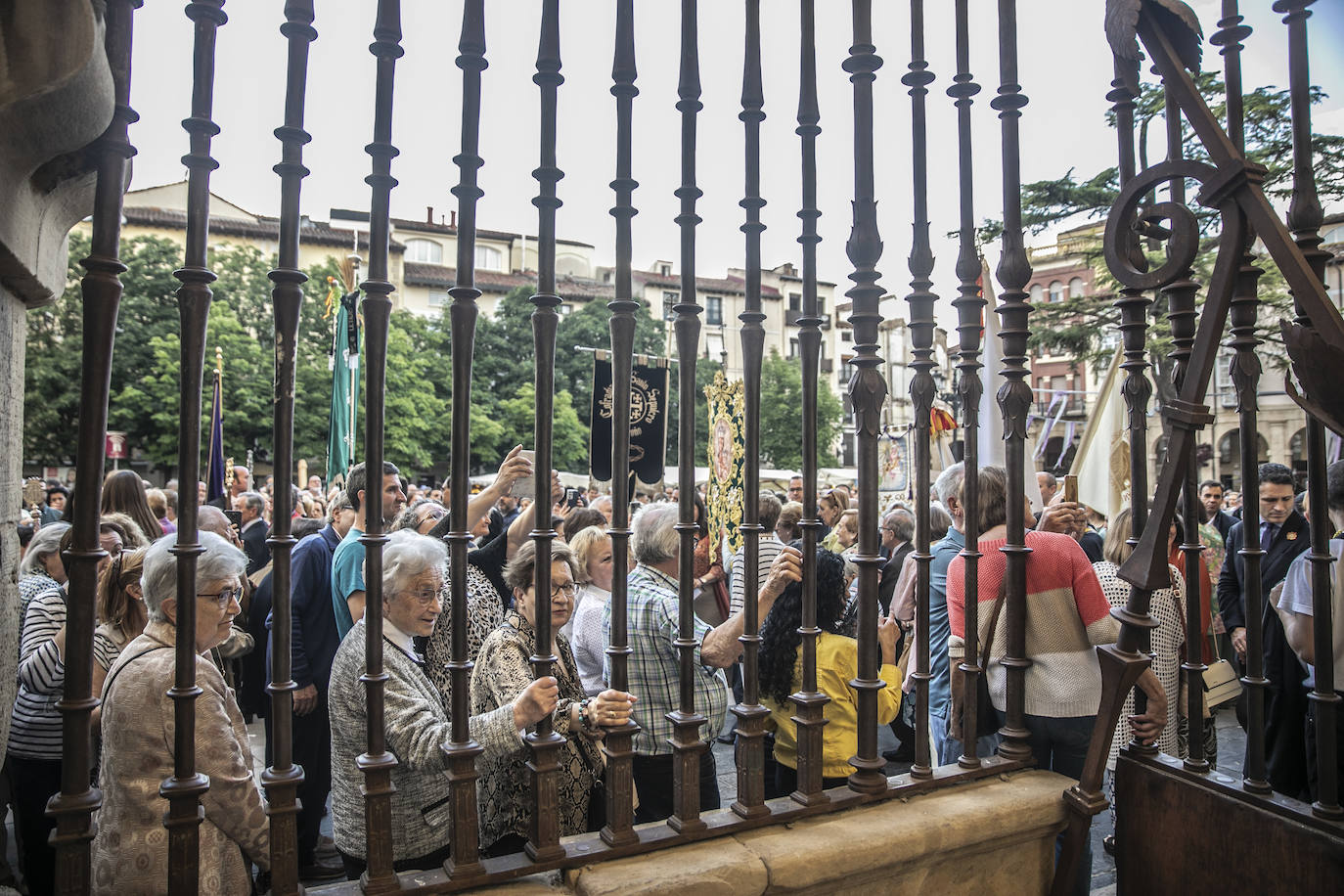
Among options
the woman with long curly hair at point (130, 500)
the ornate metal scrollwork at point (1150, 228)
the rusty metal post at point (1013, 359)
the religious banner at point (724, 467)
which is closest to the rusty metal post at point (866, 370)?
the rusty metal post at point (1013, 359)

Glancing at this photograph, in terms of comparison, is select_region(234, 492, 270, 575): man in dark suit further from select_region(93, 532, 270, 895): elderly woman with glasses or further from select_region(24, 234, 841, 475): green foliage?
select_region(24, 234, 841, 475): green foliage

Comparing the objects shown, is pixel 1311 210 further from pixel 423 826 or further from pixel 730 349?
pixel 730 349

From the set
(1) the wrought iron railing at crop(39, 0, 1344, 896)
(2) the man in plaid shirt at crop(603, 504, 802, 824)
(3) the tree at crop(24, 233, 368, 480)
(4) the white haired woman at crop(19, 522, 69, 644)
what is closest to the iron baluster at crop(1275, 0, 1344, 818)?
(1) the wrought iron railing at crop(39, 0, 1344, 896)

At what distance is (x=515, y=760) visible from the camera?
2986mm

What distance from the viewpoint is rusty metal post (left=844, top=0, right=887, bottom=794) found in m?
2.01

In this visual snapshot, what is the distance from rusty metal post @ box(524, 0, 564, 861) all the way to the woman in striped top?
8.21ft

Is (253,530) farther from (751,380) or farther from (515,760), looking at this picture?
(751,380)

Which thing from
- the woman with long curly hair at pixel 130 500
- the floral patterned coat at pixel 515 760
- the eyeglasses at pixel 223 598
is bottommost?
the floral patterned coat at pixel 515 760

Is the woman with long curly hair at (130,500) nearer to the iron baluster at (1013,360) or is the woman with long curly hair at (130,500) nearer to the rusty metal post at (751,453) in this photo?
the rusty metal post at (751,453)

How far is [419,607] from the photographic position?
126 inches

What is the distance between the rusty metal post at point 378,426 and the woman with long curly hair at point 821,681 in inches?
96.2

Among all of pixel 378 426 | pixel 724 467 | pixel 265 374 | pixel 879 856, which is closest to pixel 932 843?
pixel 879 856

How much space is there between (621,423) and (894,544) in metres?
5.48

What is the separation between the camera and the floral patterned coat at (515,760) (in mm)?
3146
